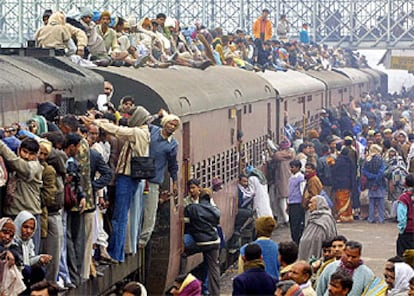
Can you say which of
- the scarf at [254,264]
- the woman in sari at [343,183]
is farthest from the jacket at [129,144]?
the woman in sari at [343,183]

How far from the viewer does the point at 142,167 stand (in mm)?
12875

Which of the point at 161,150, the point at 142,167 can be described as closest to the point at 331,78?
the point at 161,150

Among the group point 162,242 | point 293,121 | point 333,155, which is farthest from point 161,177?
point 293,121

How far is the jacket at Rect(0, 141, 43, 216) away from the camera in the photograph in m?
10.0

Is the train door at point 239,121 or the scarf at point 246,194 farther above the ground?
the train door at point 239,121

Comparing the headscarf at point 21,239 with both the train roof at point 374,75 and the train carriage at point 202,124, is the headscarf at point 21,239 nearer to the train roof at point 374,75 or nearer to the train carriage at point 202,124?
the train carriage at point 202,124

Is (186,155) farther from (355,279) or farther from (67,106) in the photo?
(355,279)

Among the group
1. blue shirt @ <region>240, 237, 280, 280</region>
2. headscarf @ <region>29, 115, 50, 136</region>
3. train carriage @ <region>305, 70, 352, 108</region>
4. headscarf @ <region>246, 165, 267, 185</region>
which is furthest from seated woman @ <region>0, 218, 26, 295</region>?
train carriage @ <region>305, 70, 352, 108</region>

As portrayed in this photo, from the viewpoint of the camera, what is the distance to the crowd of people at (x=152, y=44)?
14961 millimetres

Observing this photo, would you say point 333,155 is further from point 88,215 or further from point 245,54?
point 88,215

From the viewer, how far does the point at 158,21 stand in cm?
2092

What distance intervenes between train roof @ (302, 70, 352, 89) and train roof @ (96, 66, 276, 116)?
12.8m

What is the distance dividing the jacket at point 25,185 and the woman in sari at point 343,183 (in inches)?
549

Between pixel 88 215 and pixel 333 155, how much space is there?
1301cm
